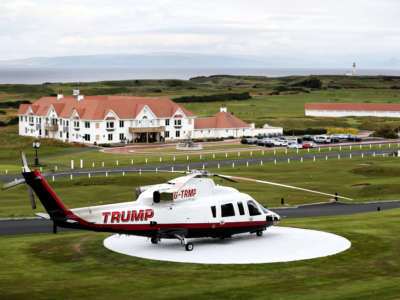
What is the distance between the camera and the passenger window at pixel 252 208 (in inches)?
1239

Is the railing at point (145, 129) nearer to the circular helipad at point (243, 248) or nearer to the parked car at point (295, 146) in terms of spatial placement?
the parked car at point (295, 146)

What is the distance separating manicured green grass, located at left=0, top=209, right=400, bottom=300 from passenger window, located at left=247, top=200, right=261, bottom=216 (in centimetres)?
458

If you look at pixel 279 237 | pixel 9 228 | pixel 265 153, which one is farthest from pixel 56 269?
pixel 265 153

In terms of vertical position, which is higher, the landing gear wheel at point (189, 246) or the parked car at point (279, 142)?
the parked car at point (279, 142)

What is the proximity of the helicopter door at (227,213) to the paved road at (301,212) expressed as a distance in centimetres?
1279

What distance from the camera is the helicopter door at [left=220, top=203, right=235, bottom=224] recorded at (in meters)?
30.5

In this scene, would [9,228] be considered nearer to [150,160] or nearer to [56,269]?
[56,269]

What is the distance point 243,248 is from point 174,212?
369cm

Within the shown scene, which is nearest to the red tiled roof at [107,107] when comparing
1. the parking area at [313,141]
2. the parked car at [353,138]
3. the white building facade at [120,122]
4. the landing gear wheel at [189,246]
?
the white building facade at [120,122]

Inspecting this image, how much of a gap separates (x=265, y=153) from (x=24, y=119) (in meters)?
63.4

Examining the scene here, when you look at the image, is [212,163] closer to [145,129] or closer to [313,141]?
[145,129]

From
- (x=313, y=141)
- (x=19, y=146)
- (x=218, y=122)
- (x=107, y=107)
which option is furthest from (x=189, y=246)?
(x=218, y=122)

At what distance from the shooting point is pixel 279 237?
32.9m

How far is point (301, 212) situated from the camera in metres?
48.7
